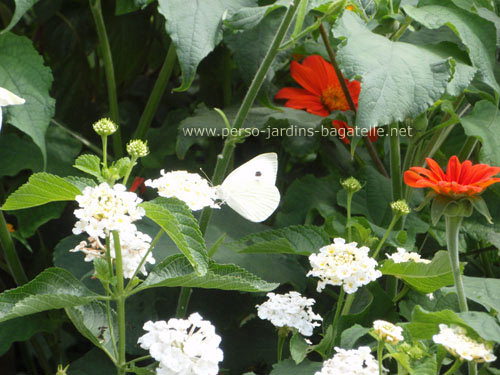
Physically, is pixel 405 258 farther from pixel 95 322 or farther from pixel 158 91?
pixel 158 91

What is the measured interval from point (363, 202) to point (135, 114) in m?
0.38

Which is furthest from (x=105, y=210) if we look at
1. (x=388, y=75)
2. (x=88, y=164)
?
(x=388, y=75)

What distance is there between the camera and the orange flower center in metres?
0.91

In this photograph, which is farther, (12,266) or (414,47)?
(12,266)

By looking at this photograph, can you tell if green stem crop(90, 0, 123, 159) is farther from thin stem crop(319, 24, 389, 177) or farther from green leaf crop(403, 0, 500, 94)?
green leaf crop(403, 0, 500, 94)

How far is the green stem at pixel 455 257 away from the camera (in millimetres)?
572

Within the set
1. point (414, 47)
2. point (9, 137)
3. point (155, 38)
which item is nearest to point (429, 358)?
point (414, 47)

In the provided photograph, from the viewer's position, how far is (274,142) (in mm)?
940

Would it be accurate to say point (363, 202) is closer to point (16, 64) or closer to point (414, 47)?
point (414, 47)

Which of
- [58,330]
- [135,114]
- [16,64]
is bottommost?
[58,330]

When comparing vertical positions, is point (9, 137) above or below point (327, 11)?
below

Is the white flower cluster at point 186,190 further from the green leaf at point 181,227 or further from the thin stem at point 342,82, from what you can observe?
the thin stem at point 342,82

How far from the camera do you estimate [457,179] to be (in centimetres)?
59

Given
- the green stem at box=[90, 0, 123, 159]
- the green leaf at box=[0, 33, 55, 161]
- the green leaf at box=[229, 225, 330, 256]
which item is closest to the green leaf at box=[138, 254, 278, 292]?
the green leaf at box=[229, 225, 330, 256]
